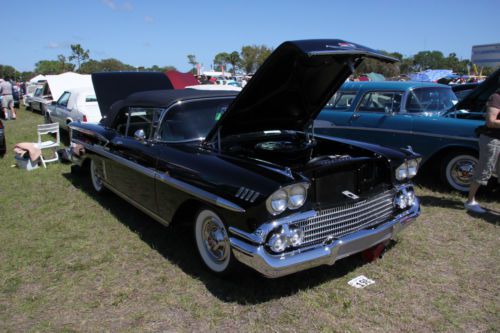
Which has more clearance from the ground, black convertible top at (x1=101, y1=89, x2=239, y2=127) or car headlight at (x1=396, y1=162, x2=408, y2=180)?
black convertible top at (x1=101, y1=89, x2=239, y2=127)

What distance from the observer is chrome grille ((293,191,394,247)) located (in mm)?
2863

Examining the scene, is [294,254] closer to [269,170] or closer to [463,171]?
[269,170]

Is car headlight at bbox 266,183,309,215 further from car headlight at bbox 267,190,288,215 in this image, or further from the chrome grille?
the chrome grille

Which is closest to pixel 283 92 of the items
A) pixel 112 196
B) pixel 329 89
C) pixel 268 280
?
pixel 329 89

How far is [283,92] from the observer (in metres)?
3.74

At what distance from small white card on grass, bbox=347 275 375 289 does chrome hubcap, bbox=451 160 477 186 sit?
3.12m

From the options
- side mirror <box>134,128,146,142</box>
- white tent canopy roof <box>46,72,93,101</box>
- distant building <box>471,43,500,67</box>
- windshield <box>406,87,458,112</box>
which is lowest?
side mirror <box>134,128,146,142</box>

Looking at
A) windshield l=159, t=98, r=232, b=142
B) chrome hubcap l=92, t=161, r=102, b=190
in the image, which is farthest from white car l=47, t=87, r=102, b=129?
windshield l=159, t=98, r=232, b=142

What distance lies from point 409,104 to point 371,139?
0.79 metres

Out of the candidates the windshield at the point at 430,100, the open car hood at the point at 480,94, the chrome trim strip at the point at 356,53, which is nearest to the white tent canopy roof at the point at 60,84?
the windshield at the point at 430,100

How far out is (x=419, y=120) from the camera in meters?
5.95

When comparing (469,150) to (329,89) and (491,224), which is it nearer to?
(491,224)

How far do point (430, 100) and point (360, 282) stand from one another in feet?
14.1

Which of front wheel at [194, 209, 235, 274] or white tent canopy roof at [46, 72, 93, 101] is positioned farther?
white tent canopy roof at [46, 72, 93, 101]
